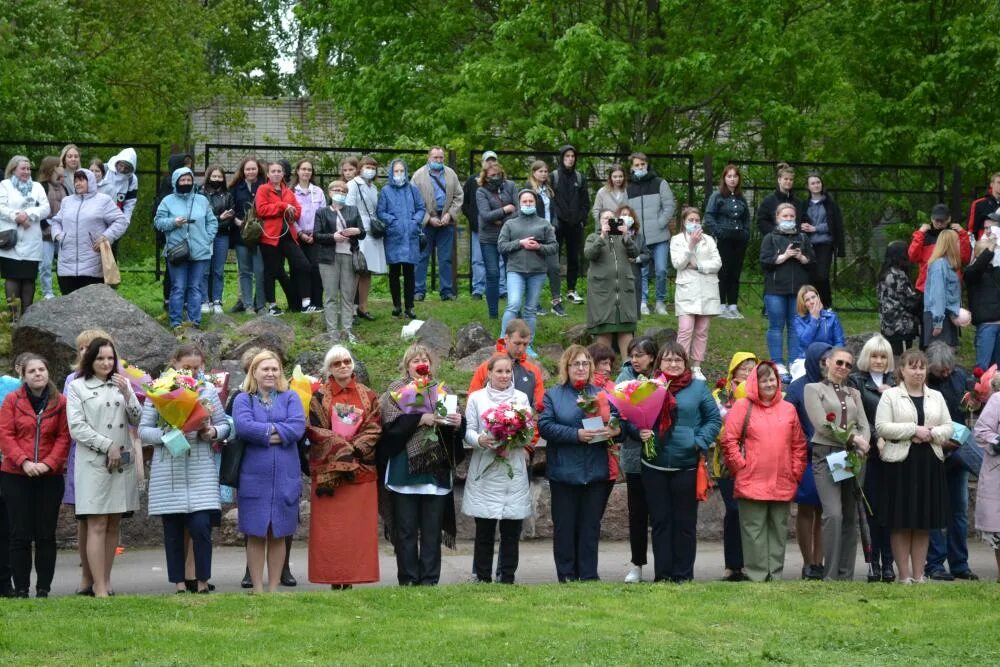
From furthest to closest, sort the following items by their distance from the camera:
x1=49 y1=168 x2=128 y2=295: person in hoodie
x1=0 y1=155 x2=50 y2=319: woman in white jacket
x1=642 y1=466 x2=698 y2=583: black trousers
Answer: x1=49 y1=168 x2=128 y2=295: person in hoodie, x1=0 y1=155 x2=50 y2=319: woman in white jacket, x1=642 y1=466 x2=698 y2=583: black trousers

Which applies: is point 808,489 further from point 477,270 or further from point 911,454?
point 477,270

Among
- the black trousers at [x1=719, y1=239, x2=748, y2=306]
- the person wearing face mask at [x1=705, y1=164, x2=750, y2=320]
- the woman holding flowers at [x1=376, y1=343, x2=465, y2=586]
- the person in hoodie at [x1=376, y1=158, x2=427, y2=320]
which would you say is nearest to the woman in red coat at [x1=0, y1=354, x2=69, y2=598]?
the woman holding flowers at [x1=376, y1=343, x2=465, y2=586]

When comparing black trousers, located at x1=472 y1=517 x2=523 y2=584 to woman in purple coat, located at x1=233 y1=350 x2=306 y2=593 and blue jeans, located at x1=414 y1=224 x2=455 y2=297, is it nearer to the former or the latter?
woman in purple coat, located at x1=233 y1=350 x2=306 y2=593

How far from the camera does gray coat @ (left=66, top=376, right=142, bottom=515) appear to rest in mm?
11875

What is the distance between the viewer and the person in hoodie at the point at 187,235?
59.4ft

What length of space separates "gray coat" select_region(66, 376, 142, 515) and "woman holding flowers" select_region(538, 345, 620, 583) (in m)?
3.08

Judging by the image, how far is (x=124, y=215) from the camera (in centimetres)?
1828

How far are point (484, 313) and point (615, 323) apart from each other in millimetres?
2742

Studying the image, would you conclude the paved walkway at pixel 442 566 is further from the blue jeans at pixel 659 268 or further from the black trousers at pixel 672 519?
the blue jeans at pixel 659 268

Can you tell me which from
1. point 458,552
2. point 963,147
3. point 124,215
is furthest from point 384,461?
point 963,147

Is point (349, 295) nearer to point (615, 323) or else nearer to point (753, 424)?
point (615, 323)

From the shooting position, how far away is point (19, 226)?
17.8 m

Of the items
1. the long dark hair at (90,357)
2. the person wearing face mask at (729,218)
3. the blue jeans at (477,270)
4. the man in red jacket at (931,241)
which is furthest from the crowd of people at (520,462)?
the blue jeans at (477,270)

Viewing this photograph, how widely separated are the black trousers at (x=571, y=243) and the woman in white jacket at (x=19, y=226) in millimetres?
6106
